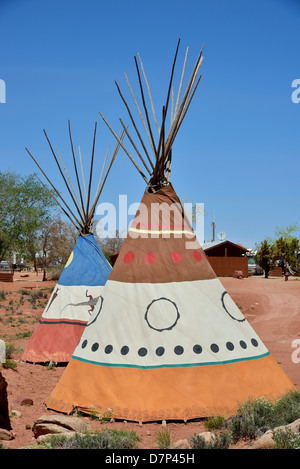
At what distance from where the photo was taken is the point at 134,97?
24.5 feet

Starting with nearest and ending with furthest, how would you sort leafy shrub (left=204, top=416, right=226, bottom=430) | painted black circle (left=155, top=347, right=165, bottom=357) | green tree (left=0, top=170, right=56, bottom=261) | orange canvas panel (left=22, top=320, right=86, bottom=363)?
leafy shrub (left=204, top=416, right=226, bottom=430) < painted black circle (left=155, top=347, right=165, bottom=357) < orange canvas panel (left=22, top=320, right=86, bottom=363) < green tree (left=0, top=170, right=56, bottom=261)

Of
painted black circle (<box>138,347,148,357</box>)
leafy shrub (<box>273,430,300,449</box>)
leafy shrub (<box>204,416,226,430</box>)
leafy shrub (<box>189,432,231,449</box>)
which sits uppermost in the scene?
painted black circle (<box>138,347,148,357</box>)

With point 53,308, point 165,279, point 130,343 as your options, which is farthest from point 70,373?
point 53,308

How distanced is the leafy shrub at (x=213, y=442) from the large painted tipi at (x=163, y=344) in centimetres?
99

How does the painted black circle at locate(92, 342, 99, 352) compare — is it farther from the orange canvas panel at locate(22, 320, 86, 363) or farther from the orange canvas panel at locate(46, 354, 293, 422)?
the orange canvas panel at locate(22, 320, 86, 363)

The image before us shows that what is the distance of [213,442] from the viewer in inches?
167

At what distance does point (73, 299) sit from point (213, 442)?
17.6 ft

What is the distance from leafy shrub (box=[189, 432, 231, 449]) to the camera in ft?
13.4

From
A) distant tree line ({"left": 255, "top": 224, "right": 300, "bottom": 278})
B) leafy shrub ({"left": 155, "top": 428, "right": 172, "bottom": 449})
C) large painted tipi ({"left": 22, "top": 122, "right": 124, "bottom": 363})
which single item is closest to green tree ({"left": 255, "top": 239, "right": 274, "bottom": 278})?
distant tree line ({"left": 255, "top": 224, "right": 300, "bottom": 278})

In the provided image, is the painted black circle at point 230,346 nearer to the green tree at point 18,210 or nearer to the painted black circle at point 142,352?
the painted black circle at point 142,352

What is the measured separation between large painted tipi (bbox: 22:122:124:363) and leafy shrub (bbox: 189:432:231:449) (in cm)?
491

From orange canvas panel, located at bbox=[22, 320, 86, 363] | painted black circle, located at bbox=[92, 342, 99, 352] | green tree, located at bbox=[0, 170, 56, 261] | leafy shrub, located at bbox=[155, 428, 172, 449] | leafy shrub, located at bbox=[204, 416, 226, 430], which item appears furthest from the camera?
green tree, located at bbox=[0, 170, 56, 261]

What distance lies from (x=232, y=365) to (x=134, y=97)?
4.76 metres
